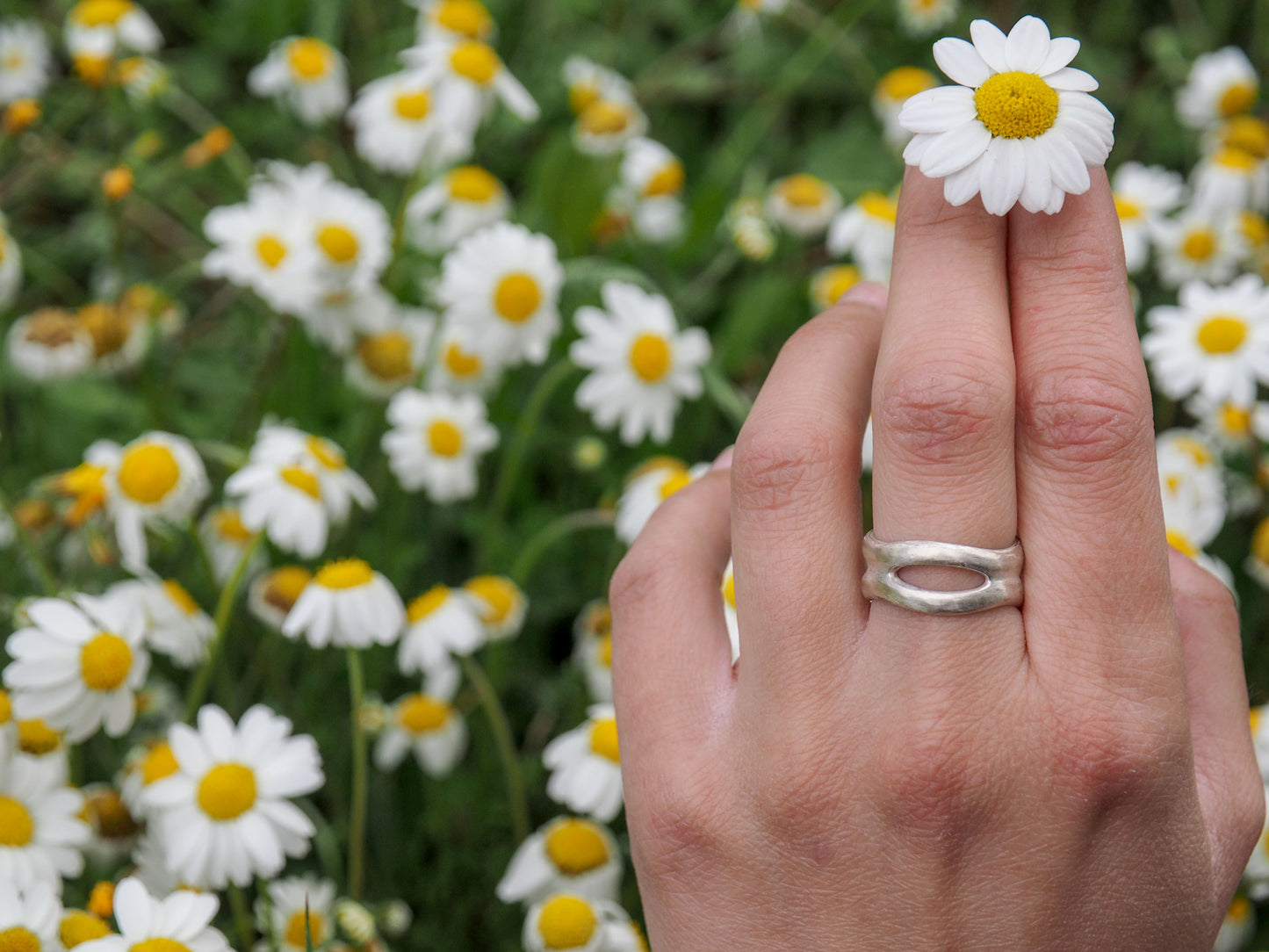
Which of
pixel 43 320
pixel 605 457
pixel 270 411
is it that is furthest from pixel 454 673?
pixel 43 320

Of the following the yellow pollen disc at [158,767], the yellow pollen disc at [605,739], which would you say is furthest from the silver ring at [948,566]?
the yellow pollen disc at [158,767]

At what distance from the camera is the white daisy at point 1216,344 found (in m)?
1.81

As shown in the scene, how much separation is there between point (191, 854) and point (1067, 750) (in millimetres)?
935

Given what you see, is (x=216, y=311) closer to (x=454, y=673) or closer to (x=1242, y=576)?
(x=454, y=673)

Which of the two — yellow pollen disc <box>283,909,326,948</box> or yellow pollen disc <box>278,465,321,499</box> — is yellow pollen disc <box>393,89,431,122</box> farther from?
yellow pollen disc <box>283,909,326,948</box>

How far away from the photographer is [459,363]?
2033mm

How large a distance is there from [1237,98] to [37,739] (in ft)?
8.49

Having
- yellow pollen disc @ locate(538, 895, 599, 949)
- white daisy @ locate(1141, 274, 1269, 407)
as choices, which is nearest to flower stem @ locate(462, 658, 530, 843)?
yellow pollen disc @ locate(538, 895, 599, 949)

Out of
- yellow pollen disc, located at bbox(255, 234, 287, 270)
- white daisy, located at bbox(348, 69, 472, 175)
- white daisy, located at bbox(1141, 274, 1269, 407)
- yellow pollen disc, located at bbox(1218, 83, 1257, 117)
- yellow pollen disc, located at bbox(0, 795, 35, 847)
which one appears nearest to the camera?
yellow pollen disc, located at bbox(0, 795, 35, 847)

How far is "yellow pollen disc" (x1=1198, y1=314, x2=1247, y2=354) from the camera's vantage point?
185 cm

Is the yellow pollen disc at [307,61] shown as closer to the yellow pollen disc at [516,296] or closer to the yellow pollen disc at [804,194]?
the yellow pollen disc at [516,296]

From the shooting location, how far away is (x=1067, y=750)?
977 millimetres

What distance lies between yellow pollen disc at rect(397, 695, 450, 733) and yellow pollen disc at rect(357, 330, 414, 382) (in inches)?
24.8

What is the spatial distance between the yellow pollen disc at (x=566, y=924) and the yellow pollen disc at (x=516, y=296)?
932mm
